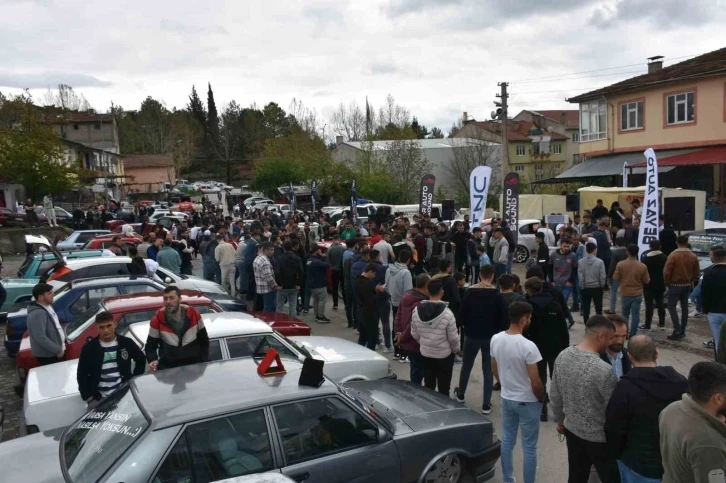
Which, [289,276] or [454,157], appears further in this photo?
[454,157]

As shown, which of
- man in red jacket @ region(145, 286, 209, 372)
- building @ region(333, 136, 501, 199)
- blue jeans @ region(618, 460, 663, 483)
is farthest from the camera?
building @ region(333, 136, 501, 199)

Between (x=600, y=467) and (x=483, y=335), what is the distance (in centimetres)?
272

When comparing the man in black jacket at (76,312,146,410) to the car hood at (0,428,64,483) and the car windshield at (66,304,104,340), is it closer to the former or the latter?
the car hood at (0,428,64,483)

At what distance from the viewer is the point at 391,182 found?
45.0 m

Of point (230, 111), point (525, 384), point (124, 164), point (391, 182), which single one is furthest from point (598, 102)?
point (230, 111)

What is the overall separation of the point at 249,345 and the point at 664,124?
30.3 meters

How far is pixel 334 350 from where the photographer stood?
741cm

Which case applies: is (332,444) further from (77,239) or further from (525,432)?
(77,239)

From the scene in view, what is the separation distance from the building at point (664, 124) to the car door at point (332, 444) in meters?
27.0

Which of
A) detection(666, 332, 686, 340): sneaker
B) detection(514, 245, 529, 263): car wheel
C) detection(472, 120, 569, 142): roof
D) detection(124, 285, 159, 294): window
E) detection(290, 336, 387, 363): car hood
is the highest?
detection(472, 120, 569, 142): roof

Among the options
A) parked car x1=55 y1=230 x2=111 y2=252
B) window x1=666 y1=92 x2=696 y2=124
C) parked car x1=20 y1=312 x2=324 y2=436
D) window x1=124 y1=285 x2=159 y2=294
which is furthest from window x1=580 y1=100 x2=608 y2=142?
parked car x1=20 y1=312 x2=324 y2=436

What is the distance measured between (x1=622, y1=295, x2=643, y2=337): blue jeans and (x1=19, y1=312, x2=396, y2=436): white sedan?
4816 mm

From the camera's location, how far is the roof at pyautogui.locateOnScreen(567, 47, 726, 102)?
28159 mm

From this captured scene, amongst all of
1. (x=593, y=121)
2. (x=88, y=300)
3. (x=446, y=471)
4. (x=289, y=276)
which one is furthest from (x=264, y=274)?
(x=593, y=121)
